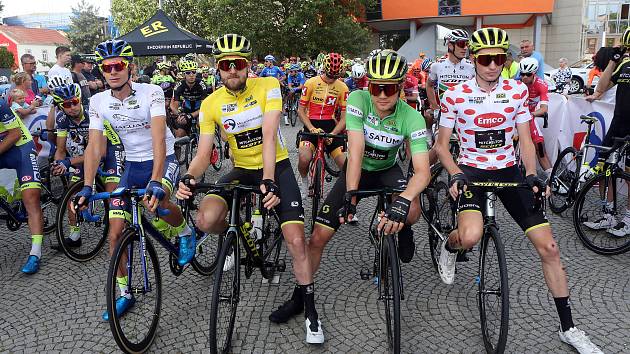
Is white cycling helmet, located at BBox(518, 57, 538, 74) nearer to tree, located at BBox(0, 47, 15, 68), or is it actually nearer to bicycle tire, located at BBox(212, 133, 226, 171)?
bicycle tire, located at BBox(212, 133, 226, 171)

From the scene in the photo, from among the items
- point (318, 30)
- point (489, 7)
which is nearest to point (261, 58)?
point (318, 30)

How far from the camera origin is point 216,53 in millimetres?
3713

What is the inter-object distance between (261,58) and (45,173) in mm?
31101

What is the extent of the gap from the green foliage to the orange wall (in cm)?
925

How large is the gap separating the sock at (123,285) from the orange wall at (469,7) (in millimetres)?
46598

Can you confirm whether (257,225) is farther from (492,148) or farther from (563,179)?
(563,179)

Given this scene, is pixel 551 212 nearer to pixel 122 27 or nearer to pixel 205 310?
pixel 205 310

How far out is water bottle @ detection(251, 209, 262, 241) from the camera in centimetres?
413

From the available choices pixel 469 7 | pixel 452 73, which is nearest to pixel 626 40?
pixel 452 73

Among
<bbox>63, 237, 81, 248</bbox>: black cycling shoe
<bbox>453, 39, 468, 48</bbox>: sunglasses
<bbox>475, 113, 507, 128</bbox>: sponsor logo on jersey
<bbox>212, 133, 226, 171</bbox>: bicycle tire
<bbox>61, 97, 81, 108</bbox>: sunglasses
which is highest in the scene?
<bbox>453, 39, 468, 48</bbox>: sunglasses

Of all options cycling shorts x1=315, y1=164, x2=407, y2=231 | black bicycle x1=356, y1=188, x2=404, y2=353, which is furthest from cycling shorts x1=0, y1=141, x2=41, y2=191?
black bicycle x1=356, y1=188, x2=404, y2=353

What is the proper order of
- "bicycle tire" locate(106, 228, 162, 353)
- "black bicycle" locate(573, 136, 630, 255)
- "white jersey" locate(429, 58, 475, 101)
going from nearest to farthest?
"bicycle tire" locate(106, 228, 162, 353) < "black bicycle" locate(573, 136, 630, 255) < "white jersey" locate(429, 58, 475, 101)

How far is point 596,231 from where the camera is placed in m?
5.53

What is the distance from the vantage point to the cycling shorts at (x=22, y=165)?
5164 mm
